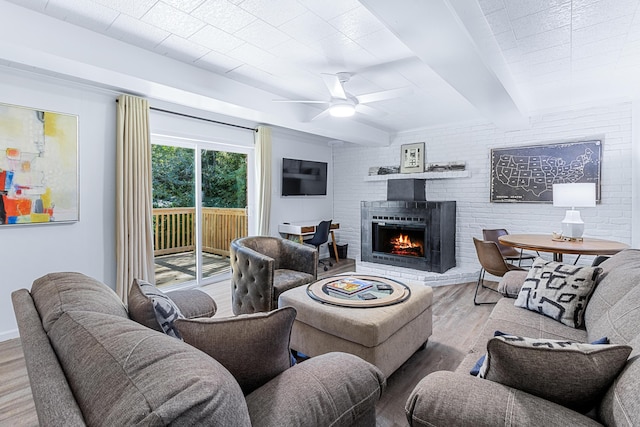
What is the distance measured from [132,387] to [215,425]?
0.18 meters

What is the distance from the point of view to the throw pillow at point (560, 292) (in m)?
1.87

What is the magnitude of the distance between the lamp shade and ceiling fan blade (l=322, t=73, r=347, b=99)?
7.86ft

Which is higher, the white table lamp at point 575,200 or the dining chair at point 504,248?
the white table lamp at point 575,200

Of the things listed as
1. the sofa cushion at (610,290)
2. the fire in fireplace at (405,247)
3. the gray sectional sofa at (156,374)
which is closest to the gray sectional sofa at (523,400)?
the sofa cushion at (610,290)

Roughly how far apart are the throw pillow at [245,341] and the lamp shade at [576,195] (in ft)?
11.1

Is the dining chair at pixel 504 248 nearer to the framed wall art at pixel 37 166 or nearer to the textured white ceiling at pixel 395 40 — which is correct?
the textured white ceiling at pixel 395 40

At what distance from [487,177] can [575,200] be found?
1.38 meters

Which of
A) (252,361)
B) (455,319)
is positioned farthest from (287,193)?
(252,361)

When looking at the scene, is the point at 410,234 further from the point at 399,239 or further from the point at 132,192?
the point at 132,192

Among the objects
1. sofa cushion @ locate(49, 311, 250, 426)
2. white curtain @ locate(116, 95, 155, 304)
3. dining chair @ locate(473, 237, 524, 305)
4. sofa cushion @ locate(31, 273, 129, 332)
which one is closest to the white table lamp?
dining chair @ locate(473, 237, 524, 305)

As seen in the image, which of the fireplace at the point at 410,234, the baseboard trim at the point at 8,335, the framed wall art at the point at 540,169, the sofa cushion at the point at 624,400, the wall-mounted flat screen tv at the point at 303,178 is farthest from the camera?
the wall-mounted flat screen tv at the point at 303,178

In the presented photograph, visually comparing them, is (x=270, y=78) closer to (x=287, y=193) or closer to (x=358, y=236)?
(x=287, y=193)

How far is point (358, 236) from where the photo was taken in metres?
6.02

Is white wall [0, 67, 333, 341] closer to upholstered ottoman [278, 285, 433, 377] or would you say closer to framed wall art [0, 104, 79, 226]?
framed wall art [0, 104, 79, 226]
